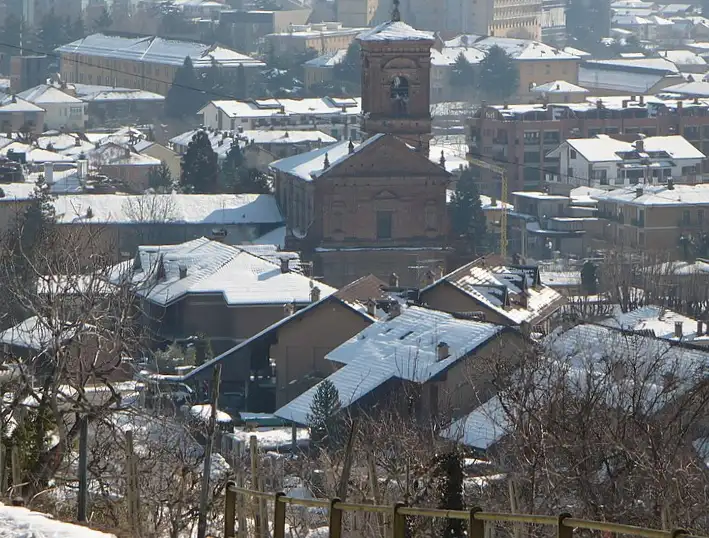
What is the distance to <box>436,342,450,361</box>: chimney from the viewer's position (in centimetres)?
2738

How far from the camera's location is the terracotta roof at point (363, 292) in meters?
33.8

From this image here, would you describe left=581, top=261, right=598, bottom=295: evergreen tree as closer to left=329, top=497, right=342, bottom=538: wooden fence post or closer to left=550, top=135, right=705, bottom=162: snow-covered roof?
left=550, top=135, right=705, bottom=162: snow-covered roof

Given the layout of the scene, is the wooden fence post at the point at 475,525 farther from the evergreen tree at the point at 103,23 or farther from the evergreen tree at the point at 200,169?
the evergreen tree at the point at 103,23

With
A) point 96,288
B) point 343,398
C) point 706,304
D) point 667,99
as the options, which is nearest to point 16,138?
point 667,99

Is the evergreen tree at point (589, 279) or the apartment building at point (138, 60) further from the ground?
the evergreen tree at point (589, 279)

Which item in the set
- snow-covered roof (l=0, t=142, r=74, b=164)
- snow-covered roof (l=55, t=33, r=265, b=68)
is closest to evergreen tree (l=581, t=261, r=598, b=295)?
snow-covered roof (l=0, t=142, r=74, b=164)

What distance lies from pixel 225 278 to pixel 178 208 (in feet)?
45.6

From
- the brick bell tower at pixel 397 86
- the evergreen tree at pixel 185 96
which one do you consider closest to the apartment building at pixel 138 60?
the evergreen tree at pixel 185 96

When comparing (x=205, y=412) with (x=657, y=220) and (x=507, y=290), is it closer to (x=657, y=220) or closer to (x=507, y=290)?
(x=507, y=290)


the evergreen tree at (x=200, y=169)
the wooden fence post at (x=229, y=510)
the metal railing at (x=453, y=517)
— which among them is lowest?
the evergreen tree at (x=200, y=169)

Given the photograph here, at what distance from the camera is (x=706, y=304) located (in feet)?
142

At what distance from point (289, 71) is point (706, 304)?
58.8 metres

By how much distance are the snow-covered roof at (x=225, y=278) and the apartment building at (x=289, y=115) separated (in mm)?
36799

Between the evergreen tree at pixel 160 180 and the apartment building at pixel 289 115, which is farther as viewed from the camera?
the apartment building at pixel 289 115
